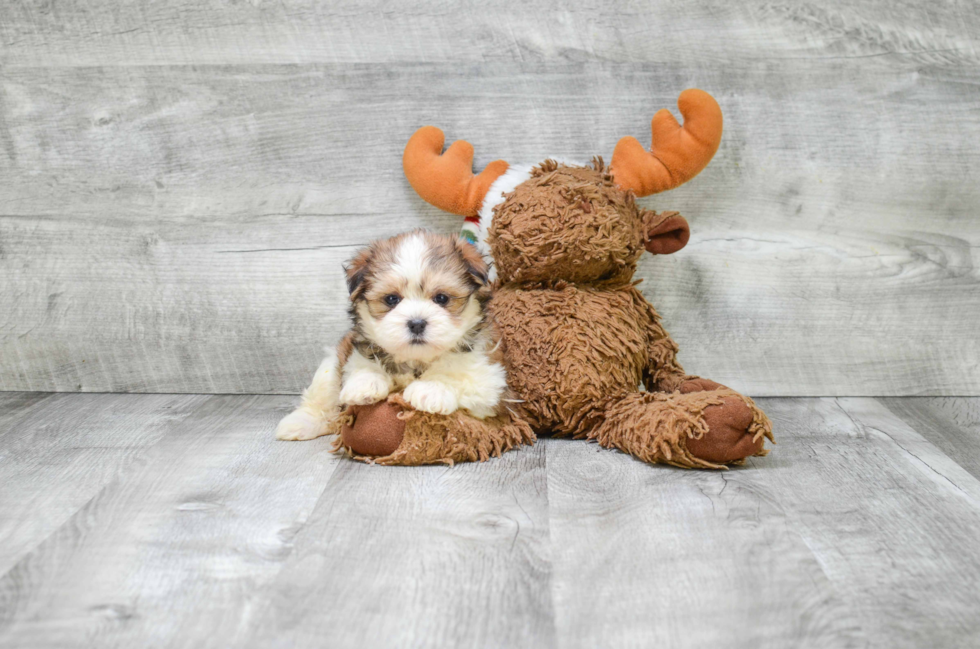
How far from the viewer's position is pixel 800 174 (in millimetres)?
2123

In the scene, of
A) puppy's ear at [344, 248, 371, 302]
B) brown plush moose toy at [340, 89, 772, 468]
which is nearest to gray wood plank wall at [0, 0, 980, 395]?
brown plush moose toy at [340, 89, 772, 468]

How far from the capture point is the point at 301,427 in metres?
1.83

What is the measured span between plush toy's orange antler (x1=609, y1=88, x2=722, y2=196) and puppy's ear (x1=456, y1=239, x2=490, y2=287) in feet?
1.64

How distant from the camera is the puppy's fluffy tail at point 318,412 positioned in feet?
6.00

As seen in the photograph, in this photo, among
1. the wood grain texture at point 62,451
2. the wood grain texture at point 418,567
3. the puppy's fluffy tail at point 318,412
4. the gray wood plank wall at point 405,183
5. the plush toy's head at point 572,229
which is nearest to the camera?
the wood grain texture at point 418,567

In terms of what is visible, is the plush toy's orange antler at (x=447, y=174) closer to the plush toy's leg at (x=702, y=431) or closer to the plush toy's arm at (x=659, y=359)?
the plush toy's arm at (x=659, y=359)

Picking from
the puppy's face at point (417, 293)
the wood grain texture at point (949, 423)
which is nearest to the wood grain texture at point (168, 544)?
the puppy's face at point (417, 293)

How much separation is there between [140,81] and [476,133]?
3.10 ft

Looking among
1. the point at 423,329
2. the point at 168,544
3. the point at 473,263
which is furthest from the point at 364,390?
the point at 168,544

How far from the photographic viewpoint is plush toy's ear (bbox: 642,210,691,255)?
182 cm

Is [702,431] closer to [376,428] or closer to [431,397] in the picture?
[431,397]

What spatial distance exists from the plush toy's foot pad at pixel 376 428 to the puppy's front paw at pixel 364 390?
0.08ft

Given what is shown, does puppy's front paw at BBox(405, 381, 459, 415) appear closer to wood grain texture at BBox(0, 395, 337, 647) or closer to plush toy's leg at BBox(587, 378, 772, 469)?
wood grain texture at BBox(0, 395, 337, 647)

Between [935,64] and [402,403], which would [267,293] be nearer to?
[402,403]
